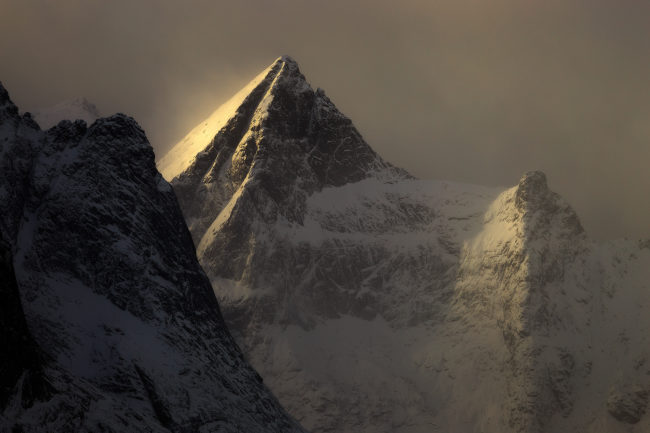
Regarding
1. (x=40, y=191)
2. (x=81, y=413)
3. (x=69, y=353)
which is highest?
(x=40, y=191)

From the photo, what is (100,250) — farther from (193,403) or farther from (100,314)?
(193,403)

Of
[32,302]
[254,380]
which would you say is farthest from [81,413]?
[254,380]

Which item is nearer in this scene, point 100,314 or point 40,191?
point 100,314

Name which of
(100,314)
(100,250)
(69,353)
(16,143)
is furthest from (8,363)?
(16,143)

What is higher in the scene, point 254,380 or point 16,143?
point 16,143

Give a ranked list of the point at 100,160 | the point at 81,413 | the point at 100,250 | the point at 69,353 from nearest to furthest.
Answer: the point at 81,413 < the point at 69,353 < the point at 100,250 < the point at 100,160

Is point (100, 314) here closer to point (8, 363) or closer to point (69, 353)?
point (69, 353)

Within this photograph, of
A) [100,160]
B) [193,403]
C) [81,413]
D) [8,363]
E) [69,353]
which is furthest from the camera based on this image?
[100,160]
